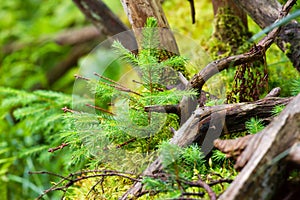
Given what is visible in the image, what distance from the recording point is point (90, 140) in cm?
118

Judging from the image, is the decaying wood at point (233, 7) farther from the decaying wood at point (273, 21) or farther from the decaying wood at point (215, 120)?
the decaying wood at point (215, 120)

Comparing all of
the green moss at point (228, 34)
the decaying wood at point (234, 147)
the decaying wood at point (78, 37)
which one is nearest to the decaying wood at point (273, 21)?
the green moss at point (228, 34)

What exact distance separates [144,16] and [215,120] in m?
0.50

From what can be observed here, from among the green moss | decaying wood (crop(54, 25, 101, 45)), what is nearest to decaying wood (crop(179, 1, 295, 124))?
the green moss

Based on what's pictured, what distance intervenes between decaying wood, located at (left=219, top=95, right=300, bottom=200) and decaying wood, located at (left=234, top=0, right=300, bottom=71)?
69 centimetres

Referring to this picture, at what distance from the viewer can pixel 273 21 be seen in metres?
1.46

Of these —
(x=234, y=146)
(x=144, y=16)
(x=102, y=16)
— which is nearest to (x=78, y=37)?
(x=102, y=16)

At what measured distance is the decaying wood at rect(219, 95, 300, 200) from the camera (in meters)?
0.77

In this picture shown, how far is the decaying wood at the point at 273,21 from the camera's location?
4.81 feet

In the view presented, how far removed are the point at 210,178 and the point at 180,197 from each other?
153 millimetres

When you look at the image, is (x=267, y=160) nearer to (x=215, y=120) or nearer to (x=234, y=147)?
(x=234, y=147)

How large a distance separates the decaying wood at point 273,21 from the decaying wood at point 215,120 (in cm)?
45

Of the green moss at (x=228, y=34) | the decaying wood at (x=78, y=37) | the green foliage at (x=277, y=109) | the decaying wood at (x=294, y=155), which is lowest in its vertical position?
the green foliage at (x=277, y=109)

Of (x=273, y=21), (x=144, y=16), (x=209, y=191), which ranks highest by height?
(x=144, y=16)
